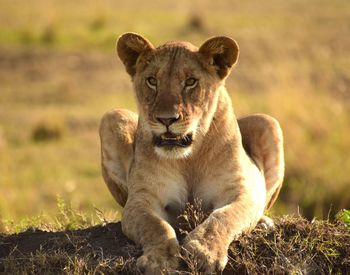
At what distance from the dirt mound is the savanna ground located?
0.02 meters

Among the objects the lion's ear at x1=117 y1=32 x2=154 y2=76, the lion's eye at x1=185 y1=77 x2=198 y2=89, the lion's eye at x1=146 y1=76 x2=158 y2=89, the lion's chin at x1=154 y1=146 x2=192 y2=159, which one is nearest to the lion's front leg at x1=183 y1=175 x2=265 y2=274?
the lion's chin at x1=154 y1=146 x2=192 y2=159

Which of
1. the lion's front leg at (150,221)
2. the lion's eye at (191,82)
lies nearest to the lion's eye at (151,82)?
the lion's eye at (191,82)

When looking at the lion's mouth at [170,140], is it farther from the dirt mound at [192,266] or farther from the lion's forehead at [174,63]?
the dirt mound at [192,266]

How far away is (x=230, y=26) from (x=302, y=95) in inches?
278

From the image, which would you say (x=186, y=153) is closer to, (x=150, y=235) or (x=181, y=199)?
(x=181, y=199)

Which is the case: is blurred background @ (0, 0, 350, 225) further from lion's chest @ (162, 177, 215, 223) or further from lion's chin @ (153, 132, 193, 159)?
lion's chin @ (153, 132, 193, 159)

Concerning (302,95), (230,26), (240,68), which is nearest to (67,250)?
(302,95)

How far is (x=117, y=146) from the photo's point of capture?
7000 mm

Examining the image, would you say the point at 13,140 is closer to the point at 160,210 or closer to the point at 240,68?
the point at 240,68

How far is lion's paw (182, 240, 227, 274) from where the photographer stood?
528 cm

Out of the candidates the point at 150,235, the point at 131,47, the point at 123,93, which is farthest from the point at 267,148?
the point at 123,93

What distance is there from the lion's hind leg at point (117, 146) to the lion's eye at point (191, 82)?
3.75 feet

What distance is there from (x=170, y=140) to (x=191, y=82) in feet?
1.50

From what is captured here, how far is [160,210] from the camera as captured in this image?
5988mm
